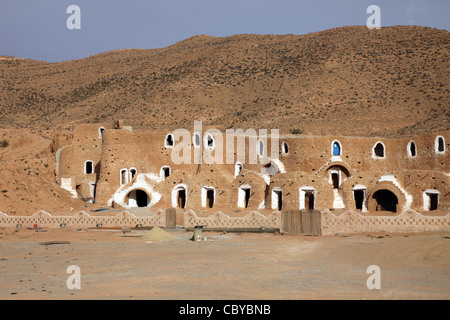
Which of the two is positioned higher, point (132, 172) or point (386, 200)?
point (132, 172)

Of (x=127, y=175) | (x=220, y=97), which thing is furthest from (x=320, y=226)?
(x=220, y=97)

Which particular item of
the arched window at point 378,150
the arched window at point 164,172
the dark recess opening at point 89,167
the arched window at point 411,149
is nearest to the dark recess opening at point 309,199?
the arched window at point 378,150

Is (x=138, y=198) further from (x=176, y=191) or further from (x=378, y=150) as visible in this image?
(x=378, y=150)

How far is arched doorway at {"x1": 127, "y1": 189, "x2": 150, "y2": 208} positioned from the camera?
37.1 meters

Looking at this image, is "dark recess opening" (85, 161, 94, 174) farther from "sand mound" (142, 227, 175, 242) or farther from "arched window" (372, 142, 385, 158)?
"arched window" (372, 142, 385, 158)

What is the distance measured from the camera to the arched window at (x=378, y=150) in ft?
121

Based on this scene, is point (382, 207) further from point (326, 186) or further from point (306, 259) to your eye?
point (306, 259)

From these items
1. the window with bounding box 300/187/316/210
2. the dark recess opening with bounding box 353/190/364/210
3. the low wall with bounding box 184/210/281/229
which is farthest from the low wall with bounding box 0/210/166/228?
the dark recess opening with bounding box 353/190/364/210

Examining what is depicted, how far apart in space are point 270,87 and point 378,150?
1141 inches

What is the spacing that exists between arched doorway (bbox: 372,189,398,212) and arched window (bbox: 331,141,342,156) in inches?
160

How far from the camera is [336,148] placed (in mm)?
36188

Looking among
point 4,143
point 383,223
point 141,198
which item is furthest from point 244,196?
point 4,143

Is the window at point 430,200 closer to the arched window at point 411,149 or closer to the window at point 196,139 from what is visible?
the arched window at point 411,149

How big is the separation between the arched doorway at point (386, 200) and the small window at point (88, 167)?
21.2 metres
